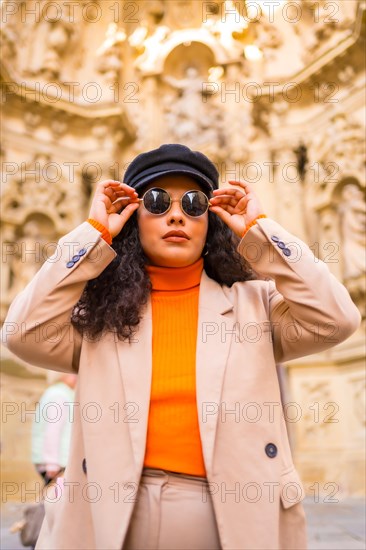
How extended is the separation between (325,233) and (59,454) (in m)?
4.74

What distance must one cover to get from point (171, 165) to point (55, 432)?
7.68ft

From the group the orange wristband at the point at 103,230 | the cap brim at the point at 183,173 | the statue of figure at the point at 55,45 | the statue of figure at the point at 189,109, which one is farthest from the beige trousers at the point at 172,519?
the statue of figure at the point at 189,109

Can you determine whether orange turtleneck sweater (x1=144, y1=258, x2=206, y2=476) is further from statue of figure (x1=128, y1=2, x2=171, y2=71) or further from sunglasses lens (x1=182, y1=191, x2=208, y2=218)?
statue of figure (x1=128, y1=2, x2=171, y2=71)

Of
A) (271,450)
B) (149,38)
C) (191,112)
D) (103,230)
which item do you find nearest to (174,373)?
(271,450)

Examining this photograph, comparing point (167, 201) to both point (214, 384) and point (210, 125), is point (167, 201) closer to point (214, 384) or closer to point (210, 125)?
point (214, 384)

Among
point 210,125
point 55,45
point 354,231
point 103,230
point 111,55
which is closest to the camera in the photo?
point 103,230

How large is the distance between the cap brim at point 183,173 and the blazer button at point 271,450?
67 centimetres

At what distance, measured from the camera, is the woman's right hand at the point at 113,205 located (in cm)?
136

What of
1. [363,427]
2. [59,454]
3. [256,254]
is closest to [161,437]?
A: [256,254]

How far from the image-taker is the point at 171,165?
4.57 feet

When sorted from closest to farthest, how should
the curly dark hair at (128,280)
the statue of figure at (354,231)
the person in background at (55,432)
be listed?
the curly dark hair at (128,280), the person in background at (55,432), the statue of figure at (354,231)

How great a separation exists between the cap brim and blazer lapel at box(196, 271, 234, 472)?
25 centimetres

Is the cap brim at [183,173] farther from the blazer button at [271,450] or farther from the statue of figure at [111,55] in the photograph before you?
the statue of figure at [111,55]

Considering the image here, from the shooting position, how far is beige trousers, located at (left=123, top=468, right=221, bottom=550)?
1.08 meters
